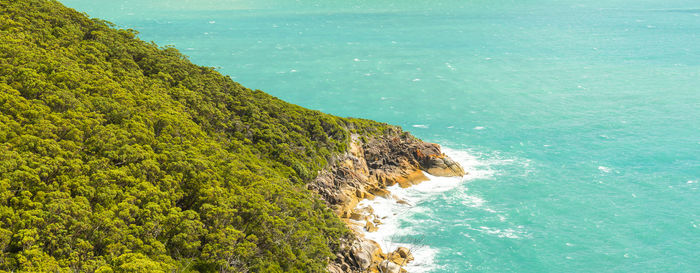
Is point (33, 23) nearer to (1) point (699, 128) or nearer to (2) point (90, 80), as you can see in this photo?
(2) point (90, 80)

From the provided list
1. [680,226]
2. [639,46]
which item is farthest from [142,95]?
[639,46]

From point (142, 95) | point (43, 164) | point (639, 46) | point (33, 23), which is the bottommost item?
point (43, 164)

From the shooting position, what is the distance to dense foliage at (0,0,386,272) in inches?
1698

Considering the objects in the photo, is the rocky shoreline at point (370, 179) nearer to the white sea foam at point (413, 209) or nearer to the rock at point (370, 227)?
the rock at point (370, 227)

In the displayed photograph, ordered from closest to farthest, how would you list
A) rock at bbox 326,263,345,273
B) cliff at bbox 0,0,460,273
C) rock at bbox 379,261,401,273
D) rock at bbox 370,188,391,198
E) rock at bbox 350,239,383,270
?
cliff at bbox 0,0,460,273 < rock at bbox 326,263,345,273 < rock at bbox 350,239,383,270 < rock at bbox 379,261,401,273 < rock at bbox 370,188,391,198

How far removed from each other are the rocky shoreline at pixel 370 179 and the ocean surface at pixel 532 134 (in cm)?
263

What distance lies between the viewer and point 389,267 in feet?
202

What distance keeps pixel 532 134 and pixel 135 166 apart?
82536 millimetres

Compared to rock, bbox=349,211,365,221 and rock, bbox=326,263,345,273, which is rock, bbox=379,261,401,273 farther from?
rock, bbox=349,211,365,221

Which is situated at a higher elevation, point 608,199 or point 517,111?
point 517,111

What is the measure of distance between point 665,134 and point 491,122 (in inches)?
1294

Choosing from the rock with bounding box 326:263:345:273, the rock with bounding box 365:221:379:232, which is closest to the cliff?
the rock with bounding box 326:263:345:273

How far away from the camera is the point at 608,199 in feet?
280

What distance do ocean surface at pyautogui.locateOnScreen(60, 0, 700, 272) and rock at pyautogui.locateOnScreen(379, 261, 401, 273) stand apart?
4.79m
